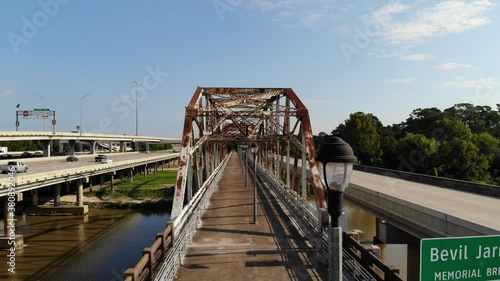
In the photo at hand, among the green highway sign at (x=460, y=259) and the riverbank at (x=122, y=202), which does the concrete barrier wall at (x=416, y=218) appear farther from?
the riverbank at (x=122, y=202)

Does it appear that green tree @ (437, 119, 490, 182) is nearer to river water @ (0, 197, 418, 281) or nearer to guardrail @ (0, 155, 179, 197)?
river water @ (0, 197, 418, 281)

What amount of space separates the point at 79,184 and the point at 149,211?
866cm

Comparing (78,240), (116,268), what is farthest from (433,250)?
(78,240)

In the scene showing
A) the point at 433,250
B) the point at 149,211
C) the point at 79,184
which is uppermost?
the point at 433,250

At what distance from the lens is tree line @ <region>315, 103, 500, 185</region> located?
126ft

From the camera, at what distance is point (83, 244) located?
28.1m

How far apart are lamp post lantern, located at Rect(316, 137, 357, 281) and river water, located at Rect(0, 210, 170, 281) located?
724 inches

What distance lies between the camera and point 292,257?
399 inches

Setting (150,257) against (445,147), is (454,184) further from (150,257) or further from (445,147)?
(150,257)

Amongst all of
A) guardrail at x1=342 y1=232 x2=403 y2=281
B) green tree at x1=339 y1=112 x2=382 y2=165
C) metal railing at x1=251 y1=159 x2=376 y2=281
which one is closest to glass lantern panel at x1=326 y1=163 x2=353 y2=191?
guardrail at x1=342 y1=232 x2=403 y2=281

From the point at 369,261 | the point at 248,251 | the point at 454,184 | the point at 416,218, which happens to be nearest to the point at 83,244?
the point at 248,251

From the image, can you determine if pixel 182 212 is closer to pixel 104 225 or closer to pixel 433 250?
pixel 433 250

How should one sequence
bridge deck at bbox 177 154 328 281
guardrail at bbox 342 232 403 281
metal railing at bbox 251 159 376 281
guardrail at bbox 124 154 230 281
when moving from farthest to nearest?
bridge deck at bbox 177 154 328 281 → metal railing at bbox 251 159 376 281 → guardrail at bbox 124 154 230 281 → guardrail at bbox 342 232 403 281

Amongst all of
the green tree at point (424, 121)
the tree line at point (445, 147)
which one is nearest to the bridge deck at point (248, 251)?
the tree line at point (445, 147)
